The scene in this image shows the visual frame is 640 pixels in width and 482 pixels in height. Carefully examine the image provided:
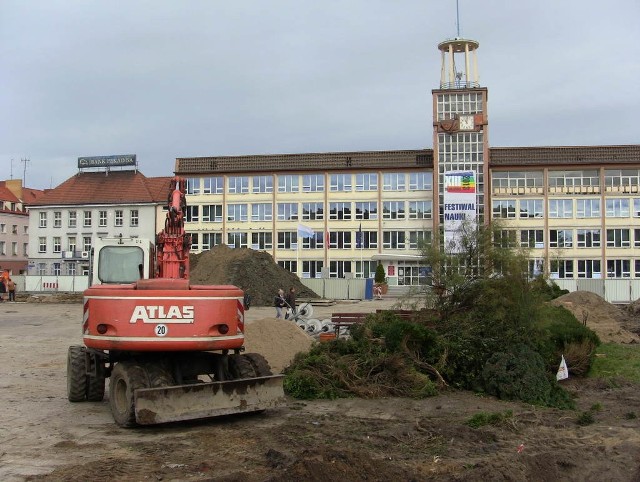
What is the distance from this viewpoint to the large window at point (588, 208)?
6894 cm

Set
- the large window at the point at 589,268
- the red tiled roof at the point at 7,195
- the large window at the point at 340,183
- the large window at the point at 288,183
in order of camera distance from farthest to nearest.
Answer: the red tiled roof at the point at 7,195, the large window at the point at 288,183, the large window at the point at 340,183, the large window at the point at 589,268

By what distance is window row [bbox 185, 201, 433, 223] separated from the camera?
71188 mm

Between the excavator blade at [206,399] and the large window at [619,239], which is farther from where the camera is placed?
the large window at [619,239]

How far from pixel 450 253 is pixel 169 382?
7609 mm

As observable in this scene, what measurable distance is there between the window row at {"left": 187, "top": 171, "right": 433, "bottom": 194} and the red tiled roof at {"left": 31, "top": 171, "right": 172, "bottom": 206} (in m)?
5.89

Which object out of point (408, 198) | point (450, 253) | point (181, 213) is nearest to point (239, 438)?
point (181, 213)

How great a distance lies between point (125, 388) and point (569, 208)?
66.8m

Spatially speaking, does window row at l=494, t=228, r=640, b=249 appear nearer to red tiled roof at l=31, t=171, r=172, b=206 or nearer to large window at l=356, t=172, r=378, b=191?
large window at l=356, t=172, r=378, b=191

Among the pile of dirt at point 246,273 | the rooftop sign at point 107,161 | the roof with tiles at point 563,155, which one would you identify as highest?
the rooftop sign at point 107,161

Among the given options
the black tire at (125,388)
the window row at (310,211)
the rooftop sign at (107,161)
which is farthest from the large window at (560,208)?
the black tire at (125,388)

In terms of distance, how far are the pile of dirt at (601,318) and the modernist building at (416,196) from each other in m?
39.3

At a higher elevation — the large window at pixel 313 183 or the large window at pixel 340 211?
the large window at pixel 313 183

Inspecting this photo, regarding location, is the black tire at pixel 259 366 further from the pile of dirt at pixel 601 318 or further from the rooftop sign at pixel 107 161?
the rooftop sign at pixel 107 161

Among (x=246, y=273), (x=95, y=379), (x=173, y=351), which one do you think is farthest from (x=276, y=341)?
(x=246, y=273)
